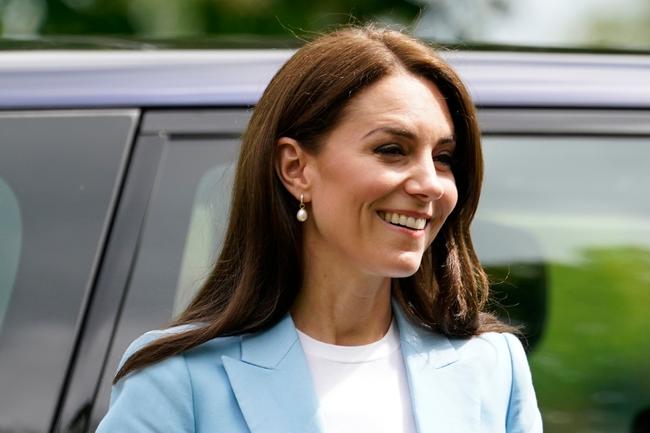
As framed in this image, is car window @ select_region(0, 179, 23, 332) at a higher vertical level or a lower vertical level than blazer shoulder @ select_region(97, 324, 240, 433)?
higher

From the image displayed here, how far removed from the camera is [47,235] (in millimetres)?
2422

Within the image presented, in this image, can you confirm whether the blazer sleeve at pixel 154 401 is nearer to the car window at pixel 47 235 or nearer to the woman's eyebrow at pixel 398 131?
the car window at pixel 47 235

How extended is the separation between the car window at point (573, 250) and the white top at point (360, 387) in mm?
405

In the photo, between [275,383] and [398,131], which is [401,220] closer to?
[398,131]

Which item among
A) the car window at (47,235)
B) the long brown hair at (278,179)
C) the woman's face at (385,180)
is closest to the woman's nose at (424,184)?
the woman's face at (385,180)

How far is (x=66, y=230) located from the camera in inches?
95.0

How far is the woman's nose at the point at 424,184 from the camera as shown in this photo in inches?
83.0

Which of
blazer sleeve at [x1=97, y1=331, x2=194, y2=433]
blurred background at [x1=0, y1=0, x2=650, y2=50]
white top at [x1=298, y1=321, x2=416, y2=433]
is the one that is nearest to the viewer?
blazer sleeve at [x1=97, y1=331, x2=194, y2=433]

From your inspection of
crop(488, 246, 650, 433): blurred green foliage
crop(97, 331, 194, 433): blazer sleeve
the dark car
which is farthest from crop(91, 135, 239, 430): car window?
crop(488, 246, 650, 433): blurred green foliage

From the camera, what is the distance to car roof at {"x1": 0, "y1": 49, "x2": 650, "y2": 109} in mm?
2525

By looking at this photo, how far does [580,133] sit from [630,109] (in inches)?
4.4

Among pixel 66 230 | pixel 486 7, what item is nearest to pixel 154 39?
pixel 66 230

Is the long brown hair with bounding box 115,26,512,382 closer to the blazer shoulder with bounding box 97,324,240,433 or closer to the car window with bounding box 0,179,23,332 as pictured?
the blazer shoulder with bounding box 97,324,240,433

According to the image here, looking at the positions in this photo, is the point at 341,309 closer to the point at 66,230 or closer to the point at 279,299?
the point at 279,299
